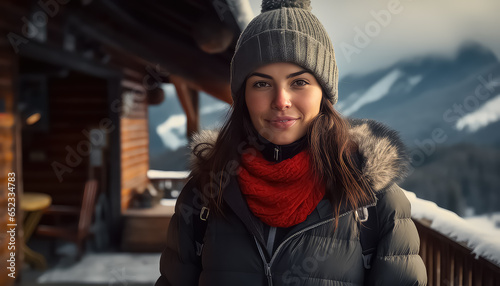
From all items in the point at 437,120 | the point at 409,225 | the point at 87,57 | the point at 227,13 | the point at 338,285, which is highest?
the point at 437,120

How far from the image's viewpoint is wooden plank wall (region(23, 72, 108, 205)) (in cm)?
617

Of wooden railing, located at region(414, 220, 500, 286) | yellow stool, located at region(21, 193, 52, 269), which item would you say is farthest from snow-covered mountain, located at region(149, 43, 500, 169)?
wooden railing, located at region(414, 220, 500, 286)

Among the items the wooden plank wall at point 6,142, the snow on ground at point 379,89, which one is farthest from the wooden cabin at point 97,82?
the snow on ground at point 379,89

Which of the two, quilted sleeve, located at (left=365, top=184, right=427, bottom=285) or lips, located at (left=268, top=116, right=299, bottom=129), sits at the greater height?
lips, located at (left=268, top=116, right=299, bottom=129)

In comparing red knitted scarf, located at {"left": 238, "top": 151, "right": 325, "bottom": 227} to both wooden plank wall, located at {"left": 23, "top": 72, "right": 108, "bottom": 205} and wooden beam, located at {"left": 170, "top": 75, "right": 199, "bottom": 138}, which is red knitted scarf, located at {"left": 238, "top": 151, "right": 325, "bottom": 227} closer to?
wooden beam, located at {"left": 170, "top": 75, "right": 199, "bottom": 138}

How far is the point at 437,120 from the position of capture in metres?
36.7

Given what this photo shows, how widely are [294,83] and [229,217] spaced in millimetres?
389

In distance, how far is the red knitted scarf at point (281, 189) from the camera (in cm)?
102

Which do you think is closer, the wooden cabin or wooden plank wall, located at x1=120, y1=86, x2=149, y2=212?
the wooden cabin

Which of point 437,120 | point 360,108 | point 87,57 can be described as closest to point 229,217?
point 87,57

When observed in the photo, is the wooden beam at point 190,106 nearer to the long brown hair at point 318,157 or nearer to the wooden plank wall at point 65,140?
the wooden plank wall at point 65,140

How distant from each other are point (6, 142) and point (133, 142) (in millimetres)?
3189

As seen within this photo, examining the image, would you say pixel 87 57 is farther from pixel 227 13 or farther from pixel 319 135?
pixel 319 135

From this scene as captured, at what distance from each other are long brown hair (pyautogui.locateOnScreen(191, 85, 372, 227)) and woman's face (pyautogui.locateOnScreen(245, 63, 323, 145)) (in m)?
0.05
